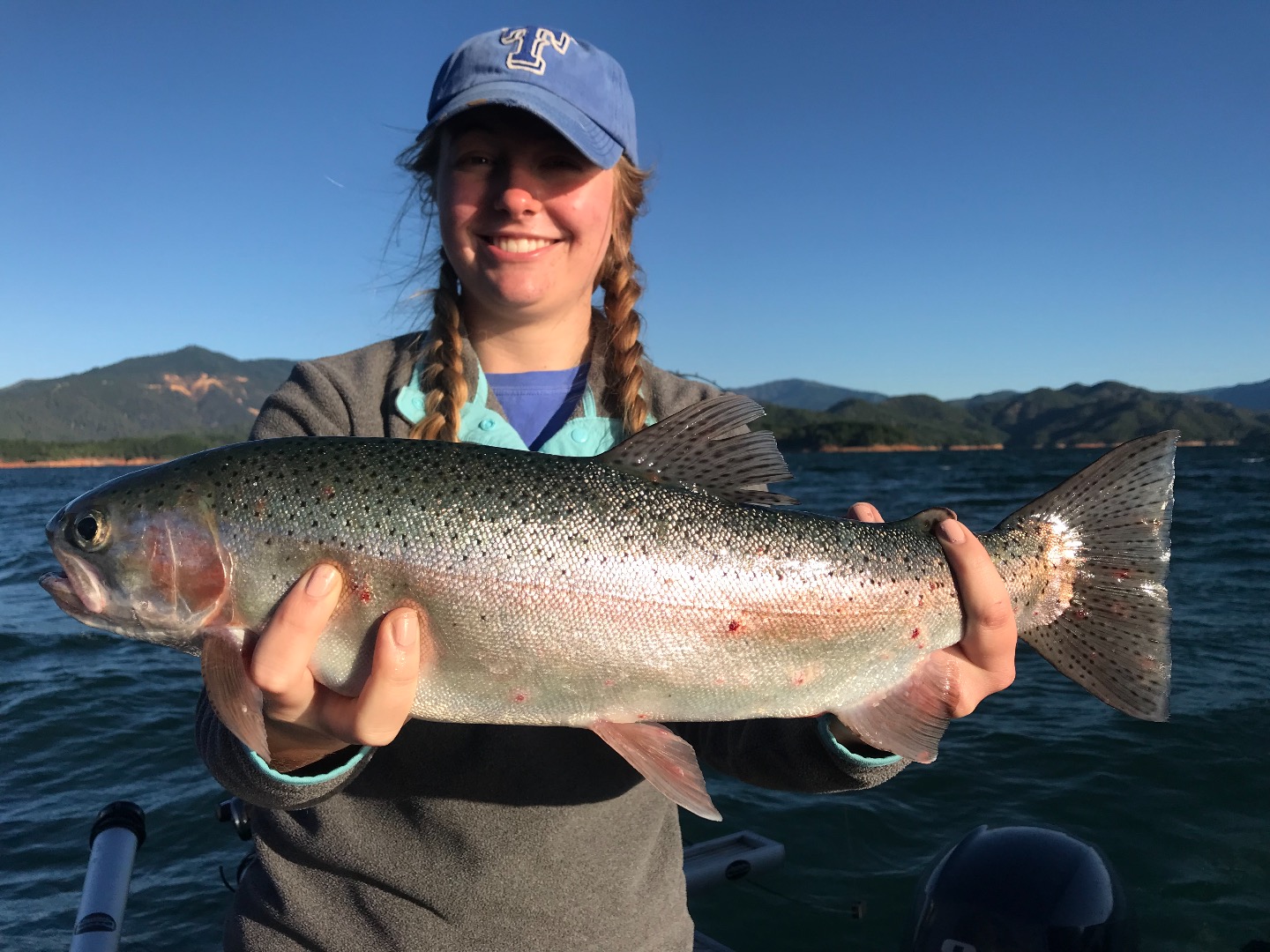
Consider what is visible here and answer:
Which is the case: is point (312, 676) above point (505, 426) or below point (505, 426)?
below

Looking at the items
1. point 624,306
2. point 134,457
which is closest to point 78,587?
point 624,306

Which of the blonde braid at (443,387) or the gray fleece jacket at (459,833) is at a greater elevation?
the blonde braid at (443,387)

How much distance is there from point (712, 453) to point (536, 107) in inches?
47.4

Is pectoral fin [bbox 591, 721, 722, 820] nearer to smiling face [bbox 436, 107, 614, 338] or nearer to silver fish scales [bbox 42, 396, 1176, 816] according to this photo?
silver fish scales [bbox 42, 396, 1176, 816]

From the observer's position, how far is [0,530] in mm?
34062

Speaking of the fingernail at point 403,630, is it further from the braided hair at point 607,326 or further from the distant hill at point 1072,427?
the distant hill at point 1072,427

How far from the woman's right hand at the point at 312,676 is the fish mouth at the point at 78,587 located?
1.98 feet

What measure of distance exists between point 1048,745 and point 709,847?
6.01 m

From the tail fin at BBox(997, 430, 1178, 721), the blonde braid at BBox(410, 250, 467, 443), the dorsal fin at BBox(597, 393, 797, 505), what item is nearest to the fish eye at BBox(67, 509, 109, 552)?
the blonde braid at BBox(410, 250, 467, 443)

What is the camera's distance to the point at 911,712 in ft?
8.85

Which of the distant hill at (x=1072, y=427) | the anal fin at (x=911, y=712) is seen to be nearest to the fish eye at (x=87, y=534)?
the anal fin at (x=911, y=712)

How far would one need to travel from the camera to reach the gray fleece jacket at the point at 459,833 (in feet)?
7.86

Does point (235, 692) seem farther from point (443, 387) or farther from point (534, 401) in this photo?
point (534, 401)

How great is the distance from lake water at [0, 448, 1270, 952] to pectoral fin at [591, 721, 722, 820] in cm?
509
